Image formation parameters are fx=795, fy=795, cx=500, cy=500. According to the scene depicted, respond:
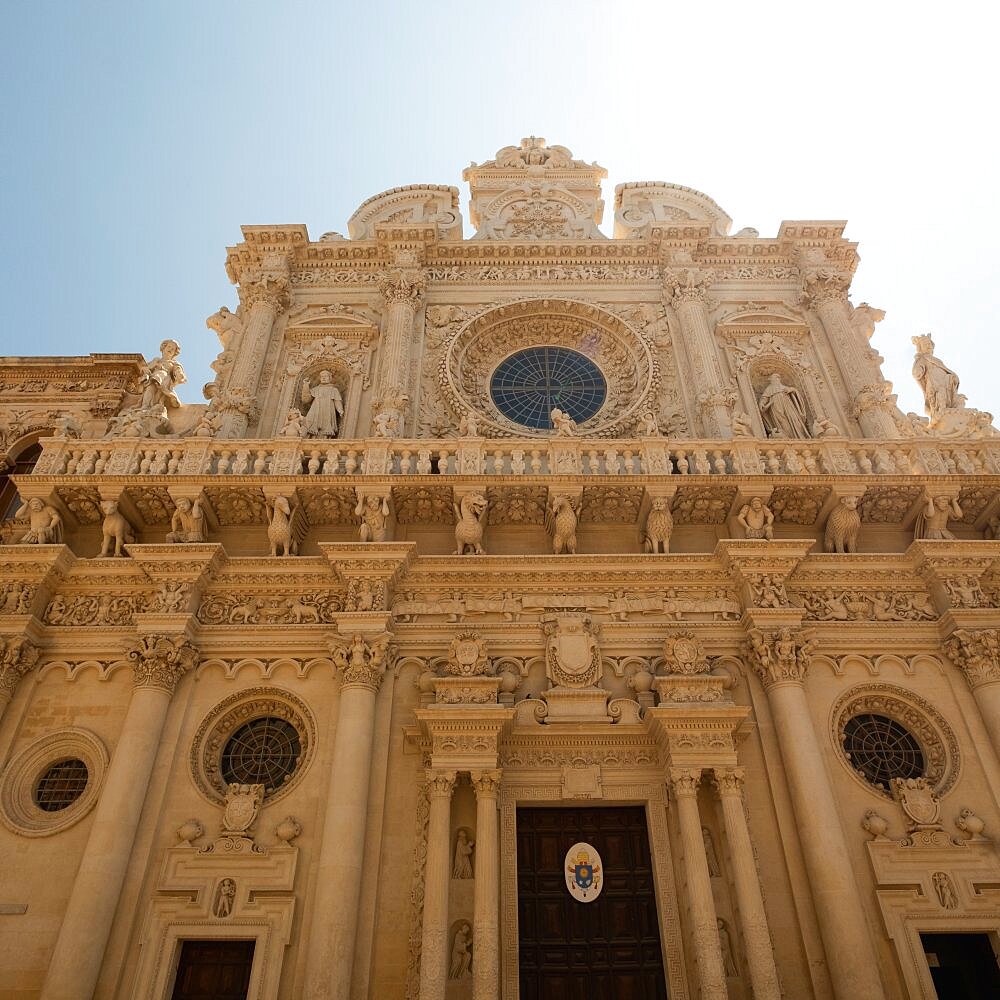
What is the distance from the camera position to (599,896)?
9.60m

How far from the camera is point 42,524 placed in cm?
1177

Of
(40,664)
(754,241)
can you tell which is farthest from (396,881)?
(754,241)

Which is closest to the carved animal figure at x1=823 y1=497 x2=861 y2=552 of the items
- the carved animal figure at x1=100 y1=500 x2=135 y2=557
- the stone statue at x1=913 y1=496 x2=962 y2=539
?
the stone statue at x1=913 y1=496 x2=962 y2=539

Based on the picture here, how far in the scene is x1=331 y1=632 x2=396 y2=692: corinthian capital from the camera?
34.0 ft

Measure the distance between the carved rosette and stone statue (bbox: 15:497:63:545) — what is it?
1280cm

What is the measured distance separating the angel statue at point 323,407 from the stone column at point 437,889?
7022 millimetres

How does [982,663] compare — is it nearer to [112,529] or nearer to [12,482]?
[112,529]

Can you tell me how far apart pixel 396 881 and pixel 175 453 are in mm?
7093

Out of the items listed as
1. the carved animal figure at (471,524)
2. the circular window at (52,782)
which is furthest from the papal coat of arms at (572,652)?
the circular window at (52,782)

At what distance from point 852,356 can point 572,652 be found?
28.0ft

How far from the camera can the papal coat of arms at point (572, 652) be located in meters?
10.7

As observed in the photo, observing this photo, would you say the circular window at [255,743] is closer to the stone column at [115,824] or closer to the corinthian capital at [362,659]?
the stone column at [115,824]

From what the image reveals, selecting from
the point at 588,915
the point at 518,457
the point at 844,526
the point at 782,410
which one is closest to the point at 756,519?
the point at 844,526

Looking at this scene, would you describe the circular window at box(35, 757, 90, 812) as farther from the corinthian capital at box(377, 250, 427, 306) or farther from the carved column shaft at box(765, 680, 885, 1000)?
the corinthian capital at box(377, 250, 427, 306)
